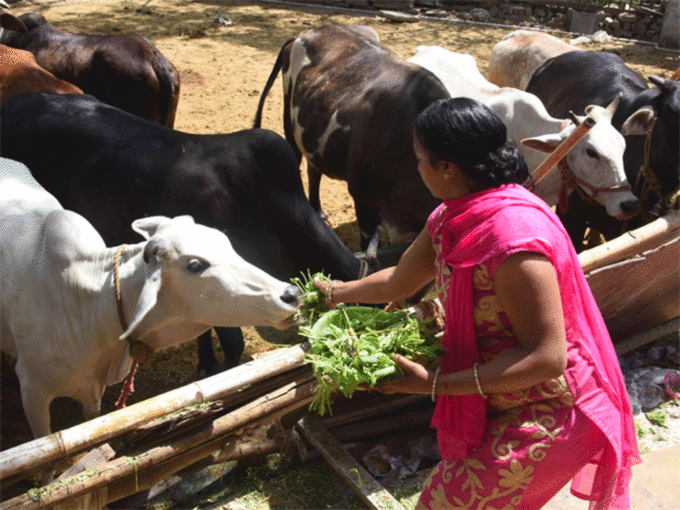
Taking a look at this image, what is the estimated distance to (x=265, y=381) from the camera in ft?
8.34

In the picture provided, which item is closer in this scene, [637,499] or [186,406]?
[186,406]

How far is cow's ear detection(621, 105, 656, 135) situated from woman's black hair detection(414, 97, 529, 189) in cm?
331

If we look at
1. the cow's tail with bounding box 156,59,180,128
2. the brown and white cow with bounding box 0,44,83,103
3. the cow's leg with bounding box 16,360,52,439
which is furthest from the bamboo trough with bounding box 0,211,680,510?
the cow's tail with bounding box 156,59,180,128

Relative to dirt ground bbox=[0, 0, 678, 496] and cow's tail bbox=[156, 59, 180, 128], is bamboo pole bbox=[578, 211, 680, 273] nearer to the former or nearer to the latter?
dirt ground bbox=[0, 0, 678, 496]

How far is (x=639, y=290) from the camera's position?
3783 mm

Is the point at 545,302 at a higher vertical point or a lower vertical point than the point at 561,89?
higher

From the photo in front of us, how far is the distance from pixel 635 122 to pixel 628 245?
4.97ft

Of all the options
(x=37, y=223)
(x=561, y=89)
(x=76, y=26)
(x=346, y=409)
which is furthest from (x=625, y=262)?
(x=76, y=26)

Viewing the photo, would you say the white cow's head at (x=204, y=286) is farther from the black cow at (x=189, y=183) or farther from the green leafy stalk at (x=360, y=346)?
the black cow at (x=189, y=183)

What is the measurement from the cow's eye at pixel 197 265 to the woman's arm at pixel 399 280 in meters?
0.63

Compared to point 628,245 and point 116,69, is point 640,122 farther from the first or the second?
point 116,69

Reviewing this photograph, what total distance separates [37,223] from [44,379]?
768 millimetres

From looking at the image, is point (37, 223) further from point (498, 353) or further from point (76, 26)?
point (76, 26)

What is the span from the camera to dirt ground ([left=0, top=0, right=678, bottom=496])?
5914 mm
